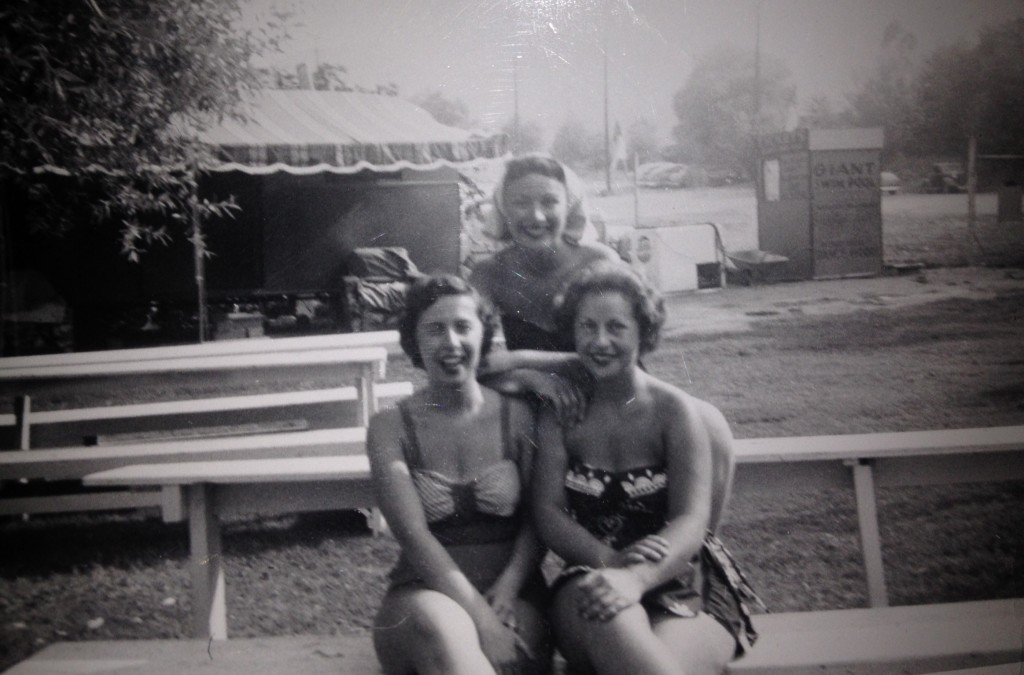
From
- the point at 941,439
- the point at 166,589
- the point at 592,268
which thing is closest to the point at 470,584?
the point at 592,268

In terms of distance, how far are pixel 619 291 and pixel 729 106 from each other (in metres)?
0.54

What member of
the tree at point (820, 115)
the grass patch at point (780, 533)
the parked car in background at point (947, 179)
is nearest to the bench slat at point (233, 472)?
the grass patch at point (780, 533)

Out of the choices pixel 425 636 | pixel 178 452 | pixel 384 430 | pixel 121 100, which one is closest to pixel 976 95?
pixel 384 430

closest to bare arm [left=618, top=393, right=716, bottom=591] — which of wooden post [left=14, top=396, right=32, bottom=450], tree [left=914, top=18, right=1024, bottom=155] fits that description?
tree [left=914, top=18, right=1024, bottom=155]

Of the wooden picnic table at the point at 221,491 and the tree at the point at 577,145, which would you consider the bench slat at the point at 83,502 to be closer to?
the wooden picnic table at the point at 221,491

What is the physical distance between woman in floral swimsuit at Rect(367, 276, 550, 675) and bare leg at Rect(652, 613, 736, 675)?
212 mm

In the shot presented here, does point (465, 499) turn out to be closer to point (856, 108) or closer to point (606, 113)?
point (606, 113)

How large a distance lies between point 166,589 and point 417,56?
1327 mm

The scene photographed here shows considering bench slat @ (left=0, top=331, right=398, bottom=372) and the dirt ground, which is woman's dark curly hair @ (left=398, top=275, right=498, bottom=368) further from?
the dirt ground

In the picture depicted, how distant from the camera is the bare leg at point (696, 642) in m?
1.43

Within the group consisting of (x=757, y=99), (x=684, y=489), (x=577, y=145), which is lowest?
(x=684, y=489)

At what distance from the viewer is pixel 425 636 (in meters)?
1.38

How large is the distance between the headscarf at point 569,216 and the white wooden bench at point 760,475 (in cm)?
59

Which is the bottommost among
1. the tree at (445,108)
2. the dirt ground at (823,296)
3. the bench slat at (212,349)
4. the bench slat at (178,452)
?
the bench slat at (178,452)
